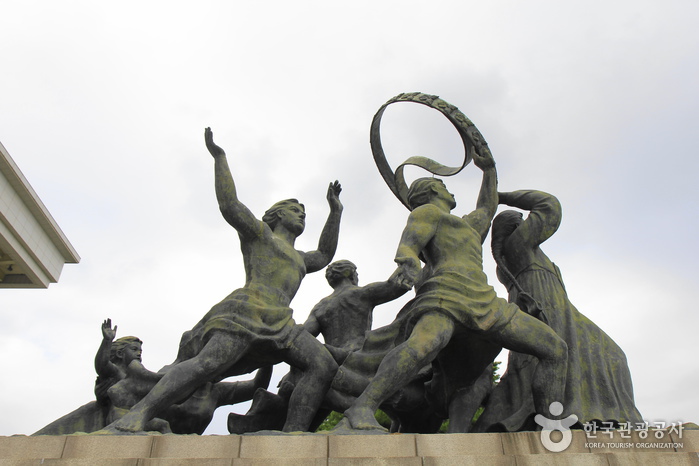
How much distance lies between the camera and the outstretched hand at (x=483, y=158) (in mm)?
6645

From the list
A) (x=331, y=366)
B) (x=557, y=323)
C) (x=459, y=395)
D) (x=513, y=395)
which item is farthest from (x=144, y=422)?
(x=557, y=323)

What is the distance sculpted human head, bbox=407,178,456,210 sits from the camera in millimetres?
6453

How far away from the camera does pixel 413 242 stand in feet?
18.5

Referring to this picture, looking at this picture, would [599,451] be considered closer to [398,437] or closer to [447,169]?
[398,437]

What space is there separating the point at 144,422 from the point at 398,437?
2.12 meters

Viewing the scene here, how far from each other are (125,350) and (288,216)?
7.90ft

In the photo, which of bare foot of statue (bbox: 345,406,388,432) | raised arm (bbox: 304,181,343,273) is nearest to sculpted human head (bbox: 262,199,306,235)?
raised arm (bbox: 304,181,343,273)

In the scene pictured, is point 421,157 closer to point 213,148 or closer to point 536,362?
point 213,148

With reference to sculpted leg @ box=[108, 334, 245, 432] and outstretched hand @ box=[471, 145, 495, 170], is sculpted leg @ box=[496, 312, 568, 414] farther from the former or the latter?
sculpted leg @ box=[108, 334, 245, 432]

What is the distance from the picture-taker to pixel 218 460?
403cm

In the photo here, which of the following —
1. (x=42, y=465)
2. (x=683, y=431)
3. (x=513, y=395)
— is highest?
(x=513, y=395)

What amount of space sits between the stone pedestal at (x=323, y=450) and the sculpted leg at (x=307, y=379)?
114 centimetres

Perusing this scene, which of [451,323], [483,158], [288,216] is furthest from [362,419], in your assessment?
[483,158]

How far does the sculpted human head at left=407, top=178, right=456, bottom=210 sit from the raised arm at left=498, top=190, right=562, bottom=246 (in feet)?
2.78
